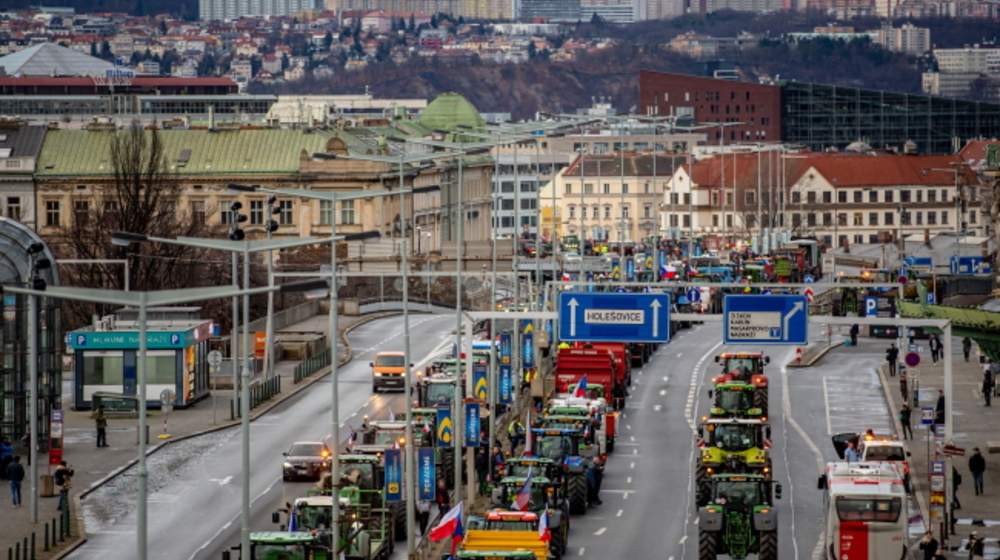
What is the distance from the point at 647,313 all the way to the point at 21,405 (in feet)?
67.2

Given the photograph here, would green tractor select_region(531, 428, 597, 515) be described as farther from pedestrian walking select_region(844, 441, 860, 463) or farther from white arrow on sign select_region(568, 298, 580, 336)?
pedestrian walking select_region(844, 441, 860, 463)

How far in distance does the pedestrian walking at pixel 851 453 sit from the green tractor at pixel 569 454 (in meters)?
7.22

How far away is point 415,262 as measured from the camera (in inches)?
4889

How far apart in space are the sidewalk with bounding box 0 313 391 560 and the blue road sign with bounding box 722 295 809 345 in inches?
692

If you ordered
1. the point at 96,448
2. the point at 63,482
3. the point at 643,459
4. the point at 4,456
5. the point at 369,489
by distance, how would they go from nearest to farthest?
the point at 369,489
the point at 63,482
the point at 4,456
the point at 643,459
the point at 96,448

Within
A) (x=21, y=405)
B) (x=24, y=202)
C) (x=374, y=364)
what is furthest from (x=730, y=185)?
(x=21, y=405)

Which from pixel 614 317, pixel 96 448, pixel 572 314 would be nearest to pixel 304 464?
pixel 572 314

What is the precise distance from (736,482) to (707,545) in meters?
2.20

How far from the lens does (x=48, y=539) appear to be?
48.7m

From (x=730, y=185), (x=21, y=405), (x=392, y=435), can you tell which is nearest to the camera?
(x=392, y=435)

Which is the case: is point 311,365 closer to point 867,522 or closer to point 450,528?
point 450,528

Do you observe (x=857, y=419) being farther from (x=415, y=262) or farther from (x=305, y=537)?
(x=415, y=262)

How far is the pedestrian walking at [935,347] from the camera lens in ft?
300

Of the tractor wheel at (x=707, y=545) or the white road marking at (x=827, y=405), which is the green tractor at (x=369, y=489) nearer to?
the tractor wheel at (x=707, y=545)
